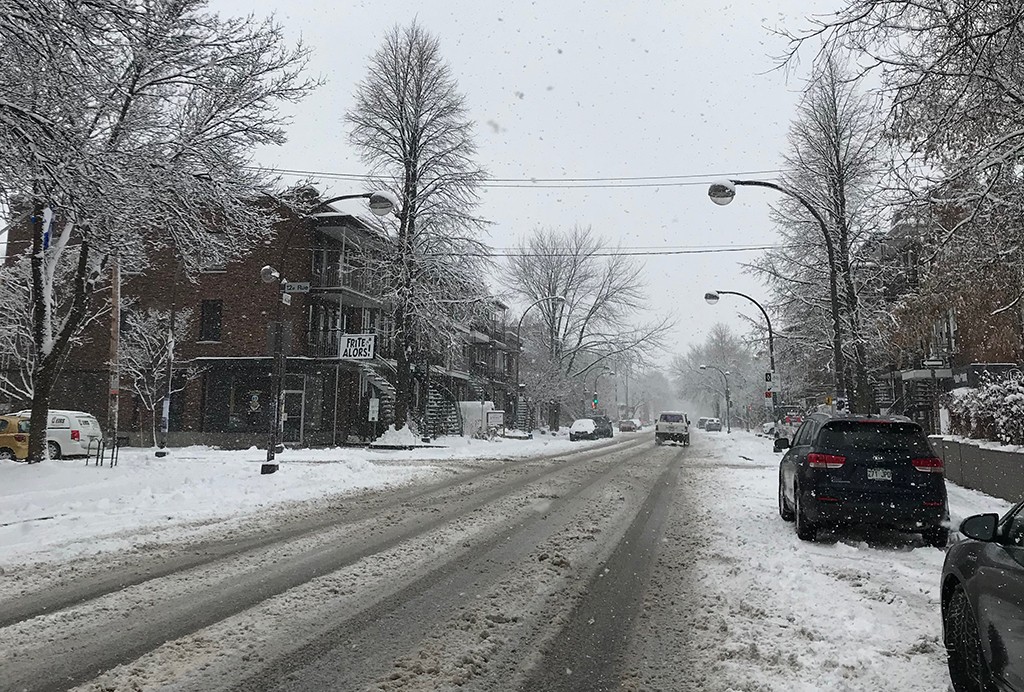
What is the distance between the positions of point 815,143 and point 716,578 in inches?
965

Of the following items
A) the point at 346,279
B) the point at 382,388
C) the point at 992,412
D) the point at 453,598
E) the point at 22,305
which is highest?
the point at 346,279

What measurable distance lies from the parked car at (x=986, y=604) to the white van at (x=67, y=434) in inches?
812

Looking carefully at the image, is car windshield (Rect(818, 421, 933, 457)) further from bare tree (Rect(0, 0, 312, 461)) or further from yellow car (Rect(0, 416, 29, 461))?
yellow car (Rect(0, 416, 29, 461))

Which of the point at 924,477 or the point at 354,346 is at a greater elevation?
the point at 354,346

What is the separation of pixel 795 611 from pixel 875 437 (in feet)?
13.2

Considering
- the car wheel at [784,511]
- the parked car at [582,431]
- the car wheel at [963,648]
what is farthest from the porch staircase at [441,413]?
the car wheel at [963,648]

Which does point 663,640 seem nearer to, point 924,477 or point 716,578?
point 716,578

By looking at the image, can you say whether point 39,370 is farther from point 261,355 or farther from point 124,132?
point 261,355

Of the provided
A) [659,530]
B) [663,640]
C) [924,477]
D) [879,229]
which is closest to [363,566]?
[663,640]

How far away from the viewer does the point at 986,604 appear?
3.48m

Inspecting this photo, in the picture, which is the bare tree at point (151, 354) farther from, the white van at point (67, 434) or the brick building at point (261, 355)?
the white van at point (67, 434)

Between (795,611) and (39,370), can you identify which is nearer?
(795,611)

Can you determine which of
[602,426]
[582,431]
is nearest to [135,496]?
[582,431]

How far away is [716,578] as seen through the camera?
6.79m
